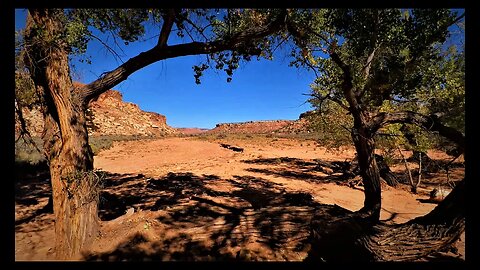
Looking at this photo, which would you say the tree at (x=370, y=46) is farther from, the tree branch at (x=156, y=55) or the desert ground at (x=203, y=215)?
the desert ground at (x=203, y=215)

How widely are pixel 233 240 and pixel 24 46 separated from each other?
4.63 metres

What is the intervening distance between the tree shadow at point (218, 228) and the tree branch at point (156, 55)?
2549 mm

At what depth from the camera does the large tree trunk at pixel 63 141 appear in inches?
164

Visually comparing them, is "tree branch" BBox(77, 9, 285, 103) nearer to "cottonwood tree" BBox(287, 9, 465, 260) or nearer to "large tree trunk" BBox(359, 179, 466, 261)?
"cottonwood tree" BBox(287, 9, 465, 260)

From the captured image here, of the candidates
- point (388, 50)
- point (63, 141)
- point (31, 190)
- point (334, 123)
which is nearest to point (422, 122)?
point (388, 50)

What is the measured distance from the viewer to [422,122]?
15.8 ft

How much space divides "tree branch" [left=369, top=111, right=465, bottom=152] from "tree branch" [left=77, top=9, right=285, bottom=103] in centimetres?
270

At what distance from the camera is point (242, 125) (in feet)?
258

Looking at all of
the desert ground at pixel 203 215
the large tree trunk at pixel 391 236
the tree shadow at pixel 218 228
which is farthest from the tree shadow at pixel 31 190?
the large tree trunk at pixel 391 236

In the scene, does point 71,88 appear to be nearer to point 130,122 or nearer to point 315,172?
point 315,172

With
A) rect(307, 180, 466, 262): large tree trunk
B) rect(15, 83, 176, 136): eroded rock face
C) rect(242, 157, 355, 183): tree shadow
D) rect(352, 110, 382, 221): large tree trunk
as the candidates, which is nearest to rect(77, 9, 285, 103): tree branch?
rect(352, 110, 382, 221): large tree trunk

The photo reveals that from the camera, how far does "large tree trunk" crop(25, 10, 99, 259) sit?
416 cm

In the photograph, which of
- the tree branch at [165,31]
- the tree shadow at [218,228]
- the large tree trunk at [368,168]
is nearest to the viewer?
the tree shadow at [218,228]
